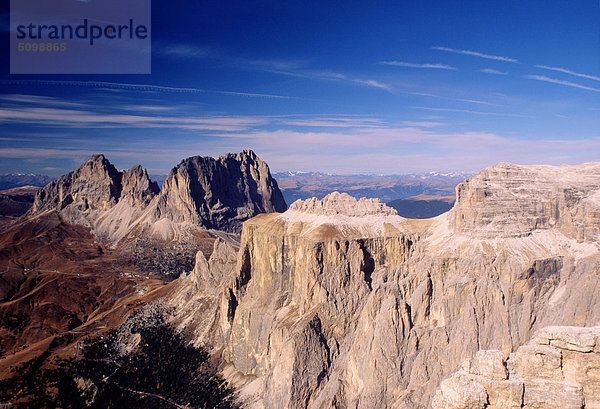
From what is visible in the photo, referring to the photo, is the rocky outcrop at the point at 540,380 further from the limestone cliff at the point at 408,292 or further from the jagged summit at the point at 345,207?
the jagged summit at the point at 345,207

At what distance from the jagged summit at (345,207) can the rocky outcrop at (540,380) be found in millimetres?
59685

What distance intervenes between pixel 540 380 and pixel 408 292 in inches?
1589

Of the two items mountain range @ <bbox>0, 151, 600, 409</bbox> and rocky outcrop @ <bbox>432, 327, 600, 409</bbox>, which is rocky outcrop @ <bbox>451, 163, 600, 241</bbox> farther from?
rocky outcrop @ <bbox>432, 327, 600, 409</bbox>

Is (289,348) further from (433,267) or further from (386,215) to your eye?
(386,215)

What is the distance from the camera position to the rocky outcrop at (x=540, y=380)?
64.3ft

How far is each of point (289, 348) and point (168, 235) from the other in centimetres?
15439

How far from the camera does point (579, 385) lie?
19844mm

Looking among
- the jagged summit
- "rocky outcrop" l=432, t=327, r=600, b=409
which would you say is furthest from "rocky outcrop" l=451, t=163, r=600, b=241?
"rocky outcrop" l=432, t=327, r=600, b=409

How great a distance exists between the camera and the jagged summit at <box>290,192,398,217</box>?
80.9m

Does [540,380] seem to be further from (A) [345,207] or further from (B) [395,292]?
(A) [345,207]

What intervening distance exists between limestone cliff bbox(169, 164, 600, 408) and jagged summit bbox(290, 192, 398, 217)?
57 cm

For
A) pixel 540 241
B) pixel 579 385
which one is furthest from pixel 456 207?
pixel 579 385

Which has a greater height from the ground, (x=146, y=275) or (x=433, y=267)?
(x=433, y=267)

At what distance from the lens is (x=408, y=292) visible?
2368 inches
